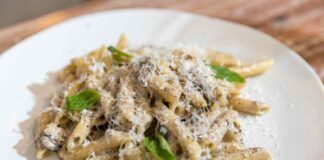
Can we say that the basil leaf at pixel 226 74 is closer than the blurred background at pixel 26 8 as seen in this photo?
Yes

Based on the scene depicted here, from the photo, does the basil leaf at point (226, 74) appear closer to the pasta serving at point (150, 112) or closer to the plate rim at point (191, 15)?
the pasta serving at point (150, 112)

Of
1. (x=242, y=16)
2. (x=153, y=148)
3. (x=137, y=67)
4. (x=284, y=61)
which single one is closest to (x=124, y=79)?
(x=137, y=67)

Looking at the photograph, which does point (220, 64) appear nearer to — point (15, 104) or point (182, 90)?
point (182, 90)

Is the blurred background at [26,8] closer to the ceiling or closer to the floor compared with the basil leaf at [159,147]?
closer to the ceiling

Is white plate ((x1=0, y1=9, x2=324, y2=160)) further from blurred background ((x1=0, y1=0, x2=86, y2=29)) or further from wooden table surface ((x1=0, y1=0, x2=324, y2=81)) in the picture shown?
blurred background ((x1=0, y1=0, x2=86, y2=29))

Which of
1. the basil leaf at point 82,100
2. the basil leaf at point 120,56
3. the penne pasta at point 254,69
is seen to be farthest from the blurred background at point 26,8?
the basil leaf at point 82,100

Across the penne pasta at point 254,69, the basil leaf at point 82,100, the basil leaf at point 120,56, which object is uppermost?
the basil leaf at point 120,56

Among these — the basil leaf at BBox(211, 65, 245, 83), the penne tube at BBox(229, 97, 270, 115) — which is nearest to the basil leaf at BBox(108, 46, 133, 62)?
the basil leaf at BBox(211, 65, 245, 83)

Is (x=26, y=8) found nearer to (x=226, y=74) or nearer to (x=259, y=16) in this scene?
(x=259, y=16)
